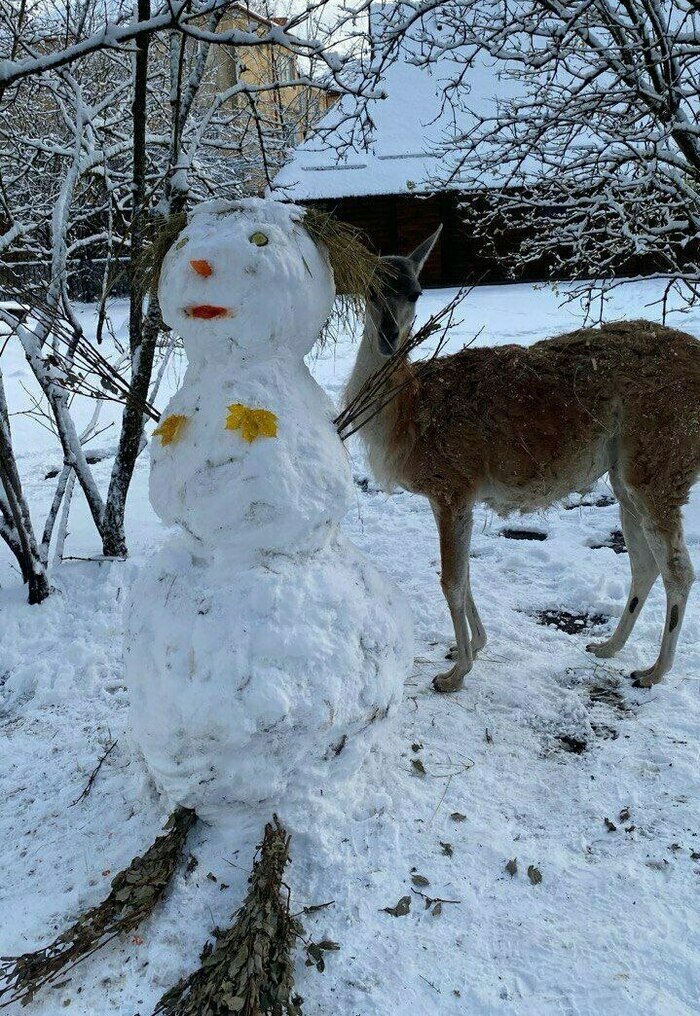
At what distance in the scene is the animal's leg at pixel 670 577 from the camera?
11.7ft

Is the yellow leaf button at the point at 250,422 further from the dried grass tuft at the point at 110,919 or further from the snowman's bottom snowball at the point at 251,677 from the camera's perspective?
the dried grass tuft at the point at 110,919

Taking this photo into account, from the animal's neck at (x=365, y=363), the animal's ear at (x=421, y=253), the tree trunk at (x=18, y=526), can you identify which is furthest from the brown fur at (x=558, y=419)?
the tree trunk at (x=18, y=526)

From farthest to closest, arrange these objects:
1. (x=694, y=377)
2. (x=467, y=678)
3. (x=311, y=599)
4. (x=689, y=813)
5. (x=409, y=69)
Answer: (x=409, y=69)
(x=467, y=678)
(x=694, y=377)
(x=689, y=813)
(x=311, y=599)

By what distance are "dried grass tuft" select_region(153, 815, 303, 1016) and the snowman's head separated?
67.4 inches

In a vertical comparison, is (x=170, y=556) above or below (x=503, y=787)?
above

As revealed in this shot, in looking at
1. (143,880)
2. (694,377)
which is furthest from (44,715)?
(694,377)

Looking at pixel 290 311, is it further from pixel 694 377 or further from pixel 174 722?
pixel 694 377

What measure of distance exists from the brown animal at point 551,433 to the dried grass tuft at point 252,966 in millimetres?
1664

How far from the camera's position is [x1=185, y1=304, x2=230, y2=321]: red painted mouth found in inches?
94.0

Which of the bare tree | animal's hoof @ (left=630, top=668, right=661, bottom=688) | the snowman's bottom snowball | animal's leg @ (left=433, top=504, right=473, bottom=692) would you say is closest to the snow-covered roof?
the bare tree

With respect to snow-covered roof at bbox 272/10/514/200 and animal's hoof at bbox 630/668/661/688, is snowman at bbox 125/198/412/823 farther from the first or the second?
snow-covered roof at bbox 272/10/514/200

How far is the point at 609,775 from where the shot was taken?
117 inches

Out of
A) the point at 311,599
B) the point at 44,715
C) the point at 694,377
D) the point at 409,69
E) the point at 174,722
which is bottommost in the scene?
the point at 44,715

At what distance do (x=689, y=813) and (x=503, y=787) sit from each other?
0.70 meters
